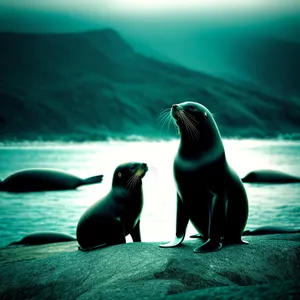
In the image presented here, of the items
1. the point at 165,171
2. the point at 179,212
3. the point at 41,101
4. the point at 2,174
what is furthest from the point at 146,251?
the point at 41,101

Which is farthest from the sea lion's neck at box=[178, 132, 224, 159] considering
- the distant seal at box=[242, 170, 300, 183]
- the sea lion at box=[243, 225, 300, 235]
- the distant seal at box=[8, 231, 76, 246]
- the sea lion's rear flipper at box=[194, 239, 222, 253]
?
the distant seal at box=[242, 170, 300, 183]

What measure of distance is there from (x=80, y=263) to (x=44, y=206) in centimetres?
468

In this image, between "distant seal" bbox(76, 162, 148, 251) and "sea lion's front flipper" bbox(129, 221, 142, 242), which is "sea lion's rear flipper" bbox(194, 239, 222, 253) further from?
"sea lion's front flipper" bbox(129, 221, 142, 242)

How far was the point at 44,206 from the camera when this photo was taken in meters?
7.84

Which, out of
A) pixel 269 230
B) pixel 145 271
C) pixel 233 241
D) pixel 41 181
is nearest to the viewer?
pixel 145 271

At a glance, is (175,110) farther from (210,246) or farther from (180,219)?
(210,246)

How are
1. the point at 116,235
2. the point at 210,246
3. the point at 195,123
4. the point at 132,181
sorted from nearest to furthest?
the point at 210,246 < the point at 195,123 < the point at 116,235 < the point at 132,181

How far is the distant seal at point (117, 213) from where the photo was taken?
3889 mm

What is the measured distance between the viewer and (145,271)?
290cm

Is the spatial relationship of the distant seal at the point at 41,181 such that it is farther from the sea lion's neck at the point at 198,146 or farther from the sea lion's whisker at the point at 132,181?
the sea lion's neck at the point at 198,146

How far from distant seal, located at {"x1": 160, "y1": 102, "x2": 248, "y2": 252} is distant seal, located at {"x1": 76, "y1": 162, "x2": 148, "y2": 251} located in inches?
22.5

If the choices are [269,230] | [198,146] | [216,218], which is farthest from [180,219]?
[269,230]

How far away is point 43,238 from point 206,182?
103 inches

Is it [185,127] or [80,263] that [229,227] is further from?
[80,263]
